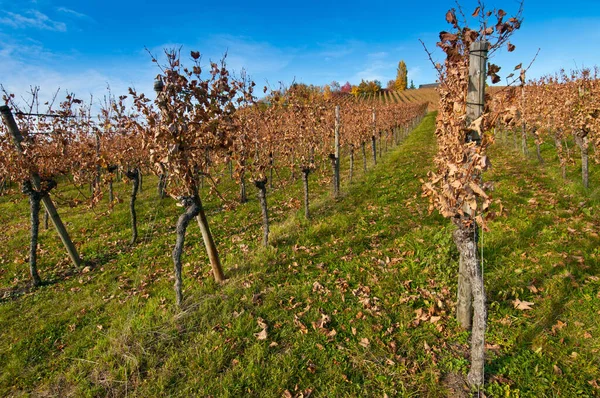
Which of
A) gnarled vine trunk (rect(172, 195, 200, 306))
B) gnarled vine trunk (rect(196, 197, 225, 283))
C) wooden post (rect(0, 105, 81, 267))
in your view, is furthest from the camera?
wooden post (rect(0, 105, 81, 267))

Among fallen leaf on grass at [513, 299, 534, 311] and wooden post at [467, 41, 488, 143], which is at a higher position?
wooden post at [467, 41, 488, 143]

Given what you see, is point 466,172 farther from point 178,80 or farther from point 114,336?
point 114,336

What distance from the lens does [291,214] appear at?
29.8 ft

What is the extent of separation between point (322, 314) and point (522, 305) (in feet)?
9.50

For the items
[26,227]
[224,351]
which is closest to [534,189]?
[224,351]

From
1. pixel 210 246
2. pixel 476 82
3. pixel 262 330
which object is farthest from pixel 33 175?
pixel 476 82

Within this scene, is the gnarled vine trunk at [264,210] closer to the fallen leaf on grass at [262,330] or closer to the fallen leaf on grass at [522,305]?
the fallen leaf on grass at [262,330]

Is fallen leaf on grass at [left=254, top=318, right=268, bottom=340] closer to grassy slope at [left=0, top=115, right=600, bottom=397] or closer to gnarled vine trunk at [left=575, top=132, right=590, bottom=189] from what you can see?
grassy slope at [left=0, top=115, right=600, bottom=397]

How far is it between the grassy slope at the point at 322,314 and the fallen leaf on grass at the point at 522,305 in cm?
7

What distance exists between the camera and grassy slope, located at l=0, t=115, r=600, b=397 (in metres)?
3.47

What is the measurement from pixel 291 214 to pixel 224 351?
544 cm

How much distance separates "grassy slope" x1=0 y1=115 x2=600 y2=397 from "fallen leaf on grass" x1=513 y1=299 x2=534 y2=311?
7 cm

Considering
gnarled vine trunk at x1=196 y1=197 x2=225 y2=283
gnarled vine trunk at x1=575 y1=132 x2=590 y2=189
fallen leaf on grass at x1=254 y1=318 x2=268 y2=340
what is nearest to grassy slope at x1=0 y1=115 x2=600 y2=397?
fallen leaf on grass at x1=254 y1=318 x2=268 y2=340

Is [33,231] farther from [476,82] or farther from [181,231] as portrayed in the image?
[476,82]
